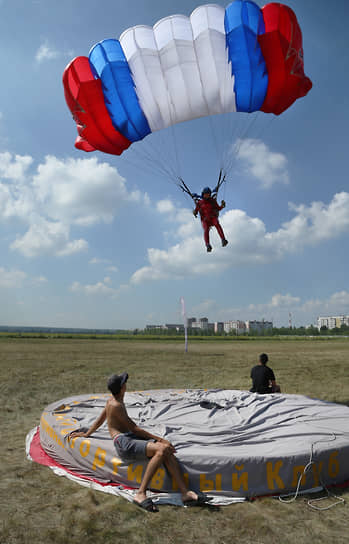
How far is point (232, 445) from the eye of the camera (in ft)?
12.4

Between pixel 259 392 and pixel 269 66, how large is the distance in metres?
6.67

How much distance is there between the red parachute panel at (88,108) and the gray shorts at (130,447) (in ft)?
22.5

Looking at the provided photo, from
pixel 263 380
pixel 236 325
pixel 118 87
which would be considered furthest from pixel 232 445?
pixel 236 325

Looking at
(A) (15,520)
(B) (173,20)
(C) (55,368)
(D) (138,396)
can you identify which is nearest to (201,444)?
(A) (15,520)

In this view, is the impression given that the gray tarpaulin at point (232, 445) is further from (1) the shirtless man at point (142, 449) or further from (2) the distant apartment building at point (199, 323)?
(2) the distant apartment building at point (199, 323)

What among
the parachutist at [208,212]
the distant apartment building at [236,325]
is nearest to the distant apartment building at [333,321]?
the distant apartment building at [236,325]

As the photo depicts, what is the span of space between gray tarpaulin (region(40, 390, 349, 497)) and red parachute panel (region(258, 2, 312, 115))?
6284 mm

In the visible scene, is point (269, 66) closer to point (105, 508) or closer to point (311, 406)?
point (311, 406)

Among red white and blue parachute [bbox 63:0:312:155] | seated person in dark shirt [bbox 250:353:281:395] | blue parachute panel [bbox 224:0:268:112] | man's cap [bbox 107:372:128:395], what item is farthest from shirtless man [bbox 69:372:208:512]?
blue parachute panel [bbox 224:0:268:112]

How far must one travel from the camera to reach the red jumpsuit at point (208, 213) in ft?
26.0

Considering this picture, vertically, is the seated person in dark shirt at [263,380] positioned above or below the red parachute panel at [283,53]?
below

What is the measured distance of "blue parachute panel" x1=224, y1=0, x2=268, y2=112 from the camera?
6781 mm

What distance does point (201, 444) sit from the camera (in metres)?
3.81

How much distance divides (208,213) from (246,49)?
339 centimetres
